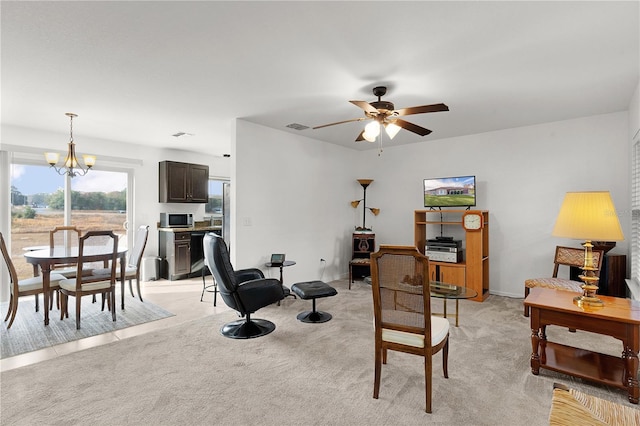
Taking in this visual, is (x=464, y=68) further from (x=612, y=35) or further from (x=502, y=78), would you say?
A: (x=612, y=35)

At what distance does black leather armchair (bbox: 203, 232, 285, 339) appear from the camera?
3.12 meters

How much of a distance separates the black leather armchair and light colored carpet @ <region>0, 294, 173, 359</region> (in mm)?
1301

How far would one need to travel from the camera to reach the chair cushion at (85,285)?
368 centimetres

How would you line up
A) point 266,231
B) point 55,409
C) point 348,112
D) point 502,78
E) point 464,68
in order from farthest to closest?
1. point 266,231
2. point 348,112
3. point 502,78
4. point 464,68
5. point 55,409

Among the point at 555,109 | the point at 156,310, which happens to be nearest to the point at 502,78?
the point at 555,109

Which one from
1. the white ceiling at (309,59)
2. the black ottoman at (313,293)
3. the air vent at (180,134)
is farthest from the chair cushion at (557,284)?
the air vent at (180,134)

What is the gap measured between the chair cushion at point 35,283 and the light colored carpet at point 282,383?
1.31 m

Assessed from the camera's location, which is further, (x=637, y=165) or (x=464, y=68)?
(x=637, y=165)

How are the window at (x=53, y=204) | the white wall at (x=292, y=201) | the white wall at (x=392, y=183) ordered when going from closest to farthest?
1. the white wall at (x=392, y=183)
2. the white wall at (x=292, y=201)
3. the window at (x=53, y=204)

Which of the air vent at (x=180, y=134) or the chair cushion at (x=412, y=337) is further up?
the air vent at (x=180, y=134)

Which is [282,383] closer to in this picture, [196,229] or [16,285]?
[16,285]

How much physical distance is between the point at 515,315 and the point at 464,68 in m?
3.01

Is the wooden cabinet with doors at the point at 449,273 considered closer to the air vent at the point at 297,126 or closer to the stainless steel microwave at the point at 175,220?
the air vent at the point at 297,126

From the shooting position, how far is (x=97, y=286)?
12.4 ft
